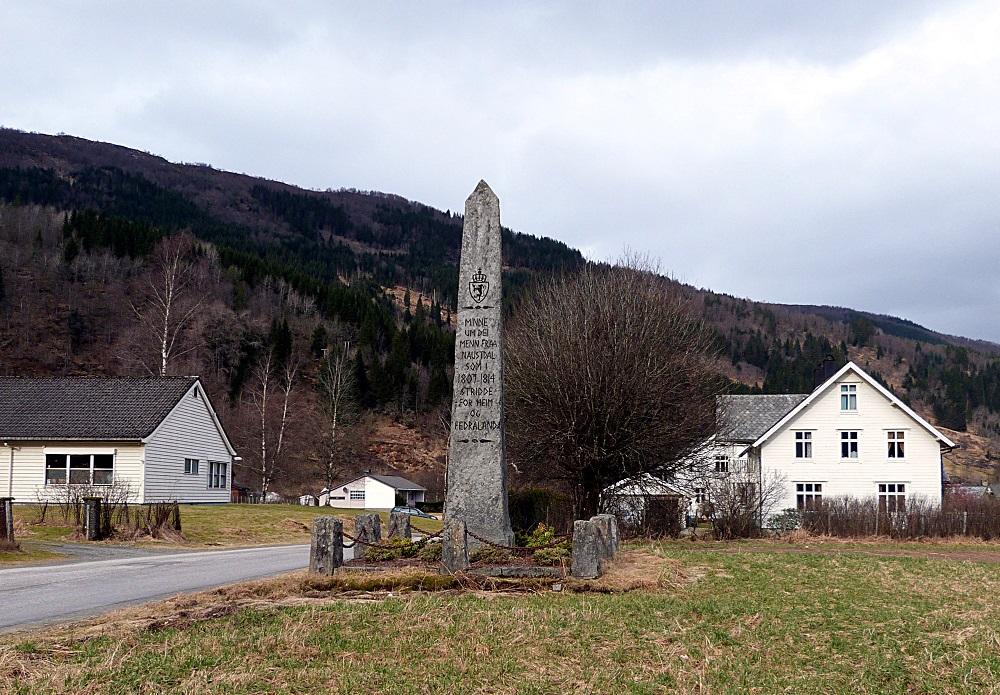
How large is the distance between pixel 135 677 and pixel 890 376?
18965cm

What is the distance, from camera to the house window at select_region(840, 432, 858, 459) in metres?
44.9

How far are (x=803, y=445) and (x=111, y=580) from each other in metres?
36.4

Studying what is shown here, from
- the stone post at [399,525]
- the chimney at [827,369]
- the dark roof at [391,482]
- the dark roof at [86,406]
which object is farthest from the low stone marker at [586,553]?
the dark roof at [391,482]

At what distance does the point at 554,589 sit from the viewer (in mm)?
11711

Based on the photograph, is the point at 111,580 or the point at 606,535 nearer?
the point at 606,535

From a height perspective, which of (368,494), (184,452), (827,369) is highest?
(827,369)

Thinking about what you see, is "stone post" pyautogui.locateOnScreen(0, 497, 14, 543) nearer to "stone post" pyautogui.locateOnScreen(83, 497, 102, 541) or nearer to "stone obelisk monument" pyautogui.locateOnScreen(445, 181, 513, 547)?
"stone post" pyautogui.locateOnScreen(83, 497, 102, 541)

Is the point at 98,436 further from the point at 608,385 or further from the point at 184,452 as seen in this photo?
the point at 608,385

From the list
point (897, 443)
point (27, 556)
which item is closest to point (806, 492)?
point (897, 443)

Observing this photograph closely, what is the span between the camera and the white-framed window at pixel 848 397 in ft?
148

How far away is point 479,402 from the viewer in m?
14.7

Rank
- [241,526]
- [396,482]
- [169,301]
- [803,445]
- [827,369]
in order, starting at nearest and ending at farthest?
[241,526], [803,445], [827,369], [169,301], [396,482]

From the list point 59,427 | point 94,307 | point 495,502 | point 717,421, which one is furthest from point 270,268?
point 495,502

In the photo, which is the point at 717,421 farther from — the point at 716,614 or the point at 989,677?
the point at 989,677
